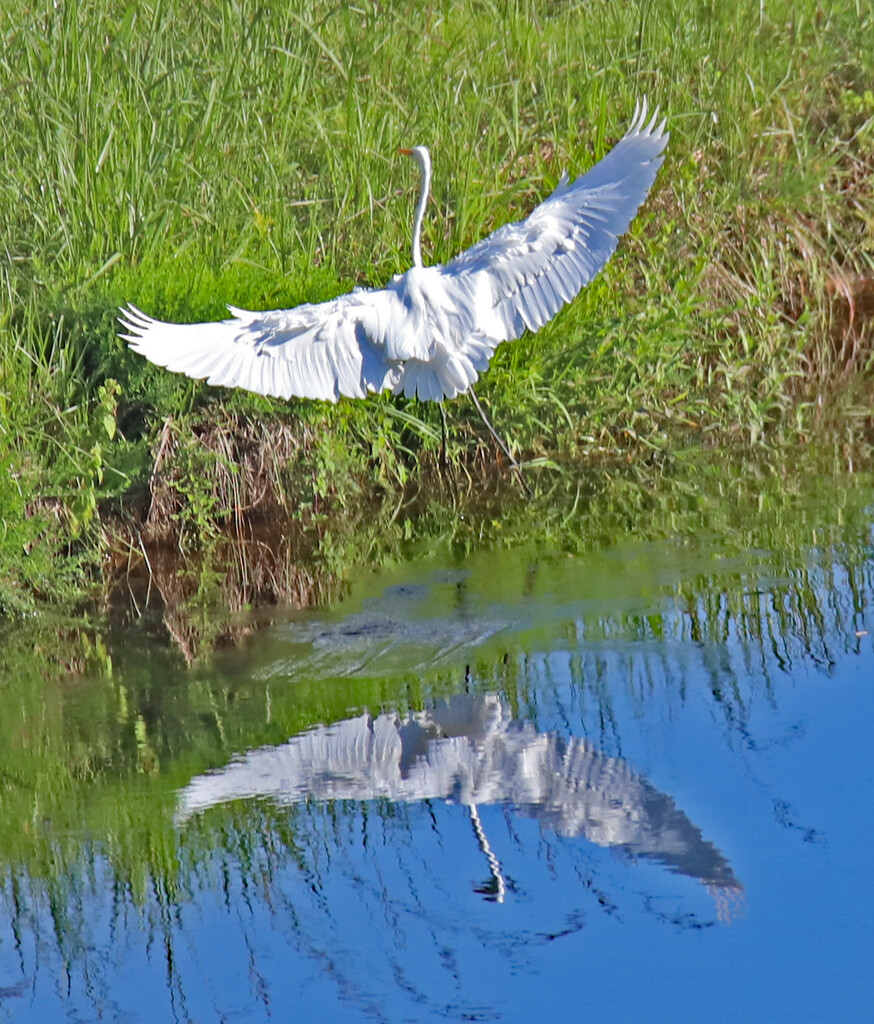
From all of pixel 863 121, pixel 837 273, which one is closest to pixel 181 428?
pixel 837 273

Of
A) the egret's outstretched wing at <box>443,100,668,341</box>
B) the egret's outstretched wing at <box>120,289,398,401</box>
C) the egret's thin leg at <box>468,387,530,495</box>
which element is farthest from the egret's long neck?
the egret's thin leg at <box>468,387,530,495</box>

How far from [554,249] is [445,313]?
1.59 ft

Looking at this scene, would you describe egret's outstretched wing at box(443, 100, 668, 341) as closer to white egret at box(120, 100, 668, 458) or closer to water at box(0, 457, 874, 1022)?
white egret at box(120, 100, 668, 458)

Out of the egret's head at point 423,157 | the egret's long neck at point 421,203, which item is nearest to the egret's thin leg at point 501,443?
the egret's long neck at point 421,203

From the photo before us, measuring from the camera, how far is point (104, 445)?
5102mm

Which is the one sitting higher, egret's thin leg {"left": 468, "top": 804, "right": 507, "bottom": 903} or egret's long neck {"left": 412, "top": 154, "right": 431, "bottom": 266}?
egret's long neck {"left": 412, "top": 154, "right": 431, "bottom": 266}

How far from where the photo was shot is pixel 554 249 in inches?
202

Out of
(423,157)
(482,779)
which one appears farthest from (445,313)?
(482,779)

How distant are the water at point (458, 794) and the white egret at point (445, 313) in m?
0.73

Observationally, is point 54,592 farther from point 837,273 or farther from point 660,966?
point 837,273

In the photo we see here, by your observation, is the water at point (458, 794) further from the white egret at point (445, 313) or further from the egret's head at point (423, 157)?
the egret's head at point (423, 157)

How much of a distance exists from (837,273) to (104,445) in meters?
4.06

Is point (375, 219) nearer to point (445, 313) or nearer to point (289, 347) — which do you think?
point (445, 313)

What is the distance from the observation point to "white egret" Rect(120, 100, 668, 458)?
15.6ft
